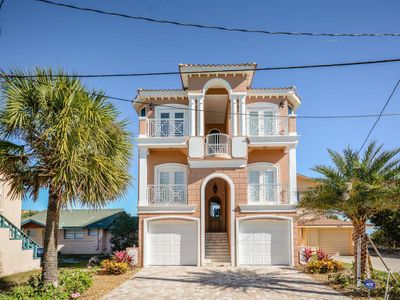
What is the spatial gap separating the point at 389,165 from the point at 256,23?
7.47m

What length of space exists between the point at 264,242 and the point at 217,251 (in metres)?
2.74

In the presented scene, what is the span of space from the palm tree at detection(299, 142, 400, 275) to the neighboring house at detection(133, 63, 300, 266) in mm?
5281

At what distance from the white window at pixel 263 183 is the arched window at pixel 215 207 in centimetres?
514

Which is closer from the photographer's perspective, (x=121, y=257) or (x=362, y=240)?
(x=362, y=240)

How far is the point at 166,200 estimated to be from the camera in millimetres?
22453

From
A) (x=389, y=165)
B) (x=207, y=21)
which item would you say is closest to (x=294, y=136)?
(x=389, y=165)

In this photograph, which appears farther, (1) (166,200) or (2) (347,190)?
(1) (166,200)

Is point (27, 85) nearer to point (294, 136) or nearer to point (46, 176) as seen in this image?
point (46, 176)

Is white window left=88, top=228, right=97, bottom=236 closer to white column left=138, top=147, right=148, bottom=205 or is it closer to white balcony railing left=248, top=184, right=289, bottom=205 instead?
white column left=138, top=147, right=148, bottom=205

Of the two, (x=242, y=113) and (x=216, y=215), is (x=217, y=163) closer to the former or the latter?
(x=242, y=113)

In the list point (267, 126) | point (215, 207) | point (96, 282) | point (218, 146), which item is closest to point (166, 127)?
point (218, 146)

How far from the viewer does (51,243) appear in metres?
12.9

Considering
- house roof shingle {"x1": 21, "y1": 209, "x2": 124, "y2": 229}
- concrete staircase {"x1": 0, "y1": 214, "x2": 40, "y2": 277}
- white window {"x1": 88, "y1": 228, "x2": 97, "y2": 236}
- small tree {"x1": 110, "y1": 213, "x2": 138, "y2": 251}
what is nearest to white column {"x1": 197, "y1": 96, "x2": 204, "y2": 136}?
small tree {"x1": 110, "y1": 213, "x2": 138, "y2": 251}

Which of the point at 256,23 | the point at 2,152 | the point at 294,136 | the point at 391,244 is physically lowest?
the point at 391,244
